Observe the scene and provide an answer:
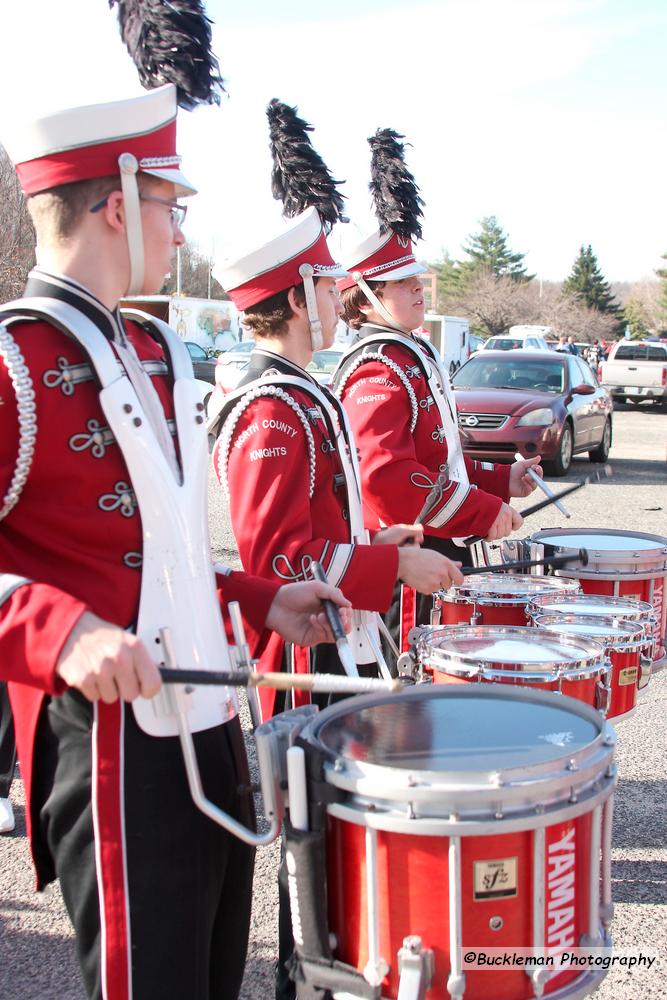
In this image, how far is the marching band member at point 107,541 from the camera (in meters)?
1.76

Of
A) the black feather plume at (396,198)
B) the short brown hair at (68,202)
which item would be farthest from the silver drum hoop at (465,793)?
the black feather plume at (396,198)

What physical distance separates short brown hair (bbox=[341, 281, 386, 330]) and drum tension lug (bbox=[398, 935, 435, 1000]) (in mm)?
2804

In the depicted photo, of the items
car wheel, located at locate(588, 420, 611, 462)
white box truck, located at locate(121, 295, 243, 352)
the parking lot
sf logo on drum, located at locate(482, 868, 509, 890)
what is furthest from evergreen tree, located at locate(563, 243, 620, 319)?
sf logo on drum, located at locate(482, 868, 509, 890)

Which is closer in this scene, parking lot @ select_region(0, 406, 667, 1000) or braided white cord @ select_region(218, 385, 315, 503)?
braided white cord @ select_region(218, 385, 315, 503)

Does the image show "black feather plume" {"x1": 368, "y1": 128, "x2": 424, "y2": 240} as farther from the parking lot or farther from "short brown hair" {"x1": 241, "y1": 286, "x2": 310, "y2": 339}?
the parking lot

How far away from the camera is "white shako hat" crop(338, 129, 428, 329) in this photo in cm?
402

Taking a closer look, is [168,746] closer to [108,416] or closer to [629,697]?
[108,416]

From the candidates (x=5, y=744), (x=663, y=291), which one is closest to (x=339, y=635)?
(x=5, y=744)

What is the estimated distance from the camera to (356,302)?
13.6 feet

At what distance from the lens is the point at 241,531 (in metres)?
2.62

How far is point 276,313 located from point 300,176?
67cm

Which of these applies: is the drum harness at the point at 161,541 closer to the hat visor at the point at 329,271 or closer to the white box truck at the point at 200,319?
the hat visor at the point at 329,271

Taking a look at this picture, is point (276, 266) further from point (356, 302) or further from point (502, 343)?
point (502, 343)

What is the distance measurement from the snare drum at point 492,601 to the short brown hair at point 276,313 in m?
0.93
